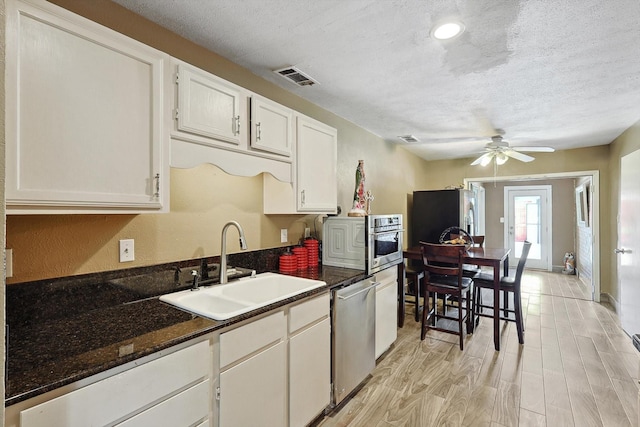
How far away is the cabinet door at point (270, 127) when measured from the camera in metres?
1.91

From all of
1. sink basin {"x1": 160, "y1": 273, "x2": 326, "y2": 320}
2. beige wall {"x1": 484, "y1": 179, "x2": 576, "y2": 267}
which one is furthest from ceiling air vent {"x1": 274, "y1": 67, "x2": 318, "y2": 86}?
beige wall {"x1": 484, "y1": 179, "x2": 576, "y2": 267}

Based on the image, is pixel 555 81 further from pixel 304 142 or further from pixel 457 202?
pixel 457 202

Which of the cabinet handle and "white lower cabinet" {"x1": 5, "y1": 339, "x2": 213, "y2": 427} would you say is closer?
"white lower cabinet" {"x1": 5, "y1": 339, "x2": 213, "y2": 427}

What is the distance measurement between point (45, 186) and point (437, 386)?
2771 millimetres

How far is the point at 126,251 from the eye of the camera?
5.36ft

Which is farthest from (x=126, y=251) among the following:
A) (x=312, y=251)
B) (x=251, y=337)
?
(x=312, y=251)

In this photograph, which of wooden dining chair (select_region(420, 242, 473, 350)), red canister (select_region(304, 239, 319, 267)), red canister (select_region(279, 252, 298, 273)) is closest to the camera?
red canister (select_region(279, 252, 298, 273))

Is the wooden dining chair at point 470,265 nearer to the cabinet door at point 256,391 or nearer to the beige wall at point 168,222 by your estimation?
the beige wall at point 168,222

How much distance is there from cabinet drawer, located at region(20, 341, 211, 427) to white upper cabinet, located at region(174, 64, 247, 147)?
1.04 meters

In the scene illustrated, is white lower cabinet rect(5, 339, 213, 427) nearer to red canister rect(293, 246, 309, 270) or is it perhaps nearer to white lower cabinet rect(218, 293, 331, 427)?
white lower cabinet rect(218, 293, 331, 427)

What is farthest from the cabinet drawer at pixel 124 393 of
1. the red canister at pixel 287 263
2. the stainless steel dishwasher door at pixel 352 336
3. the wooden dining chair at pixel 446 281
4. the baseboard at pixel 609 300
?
the baseboard at pixel 609 300

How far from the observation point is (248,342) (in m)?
1.49

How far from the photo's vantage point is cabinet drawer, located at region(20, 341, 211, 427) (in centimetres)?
91

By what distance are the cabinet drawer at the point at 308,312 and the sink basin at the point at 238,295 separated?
0.08 meters
